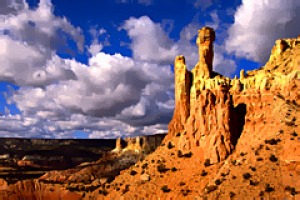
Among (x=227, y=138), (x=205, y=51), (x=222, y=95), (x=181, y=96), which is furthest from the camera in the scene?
(x=181, y=96)

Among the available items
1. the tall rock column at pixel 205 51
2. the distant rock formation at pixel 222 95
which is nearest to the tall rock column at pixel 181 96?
the distant rock formation at pixel 222 95

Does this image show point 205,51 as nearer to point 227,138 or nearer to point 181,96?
point 181,96

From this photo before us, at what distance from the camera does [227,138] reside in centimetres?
5897

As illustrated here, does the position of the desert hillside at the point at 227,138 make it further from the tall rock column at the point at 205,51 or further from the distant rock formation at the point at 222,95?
the tall rock column at the point at 205,51

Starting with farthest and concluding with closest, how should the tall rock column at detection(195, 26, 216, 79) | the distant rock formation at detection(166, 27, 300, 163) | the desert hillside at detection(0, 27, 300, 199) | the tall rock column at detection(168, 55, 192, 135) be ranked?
the tall rock column at detection(168, 55, 192, 135), the tall rock column at detection(195, 26, 216, 79), the distant rock formation at detection(166, 27, 300, 163), the desert hillside at detection(0, 27, 300, 199)

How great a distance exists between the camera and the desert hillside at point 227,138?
1916 inches

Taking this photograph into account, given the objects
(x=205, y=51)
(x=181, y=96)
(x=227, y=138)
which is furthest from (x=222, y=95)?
(x=205, y=51)

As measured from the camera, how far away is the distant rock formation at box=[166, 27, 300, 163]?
5916 cm

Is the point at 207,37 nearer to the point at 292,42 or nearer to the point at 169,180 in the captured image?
the point at 292,42

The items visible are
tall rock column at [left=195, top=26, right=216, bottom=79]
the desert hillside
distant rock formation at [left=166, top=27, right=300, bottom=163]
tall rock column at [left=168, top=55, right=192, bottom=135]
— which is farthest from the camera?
tall rock column at [left=168, top=55, right=192, bottom=135]

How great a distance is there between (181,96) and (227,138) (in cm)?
1532

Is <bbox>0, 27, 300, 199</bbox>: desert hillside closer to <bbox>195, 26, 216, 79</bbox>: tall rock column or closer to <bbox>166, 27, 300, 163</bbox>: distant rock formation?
<bbox>166, 27, 300, 163</bbox>: distant rock formation

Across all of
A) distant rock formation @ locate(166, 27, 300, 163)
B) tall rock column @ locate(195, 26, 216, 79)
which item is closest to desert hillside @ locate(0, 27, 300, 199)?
distant rock formation @ locate(166, 27, 300, 163)

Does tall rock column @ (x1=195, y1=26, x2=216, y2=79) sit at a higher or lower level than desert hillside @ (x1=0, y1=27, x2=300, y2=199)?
higher
